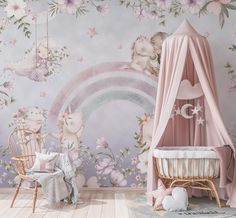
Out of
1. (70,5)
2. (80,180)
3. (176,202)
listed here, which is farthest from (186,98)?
(70,5)

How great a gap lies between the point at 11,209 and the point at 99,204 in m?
0.89

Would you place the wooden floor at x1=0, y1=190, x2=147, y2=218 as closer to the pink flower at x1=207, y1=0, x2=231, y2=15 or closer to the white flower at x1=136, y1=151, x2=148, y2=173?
the white flower at x1=136, y1=151, x2=148, y2=173

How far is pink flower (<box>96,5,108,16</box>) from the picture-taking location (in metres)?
5.48

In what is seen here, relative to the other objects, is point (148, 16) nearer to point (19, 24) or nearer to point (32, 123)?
point (19, 24)

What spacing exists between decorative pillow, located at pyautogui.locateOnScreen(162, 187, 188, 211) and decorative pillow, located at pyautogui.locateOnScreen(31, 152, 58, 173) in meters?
1.22

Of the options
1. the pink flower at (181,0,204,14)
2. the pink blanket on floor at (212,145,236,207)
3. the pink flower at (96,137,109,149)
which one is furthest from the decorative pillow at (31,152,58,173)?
the pink flower at (181,0,204,14)

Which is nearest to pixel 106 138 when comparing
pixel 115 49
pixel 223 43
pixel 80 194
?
pixel 80 194

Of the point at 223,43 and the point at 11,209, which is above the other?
the point at 223,43

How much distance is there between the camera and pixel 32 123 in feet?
18.0

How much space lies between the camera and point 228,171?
473 centimetres

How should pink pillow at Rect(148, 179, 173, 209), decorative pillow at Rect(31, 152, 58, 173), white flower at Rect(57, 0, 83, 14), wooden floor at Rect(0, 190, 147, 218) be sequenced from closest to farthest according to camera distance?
wooden floor at Rect(0, 190, 147, 218) → pink pillow at Rect(148, 179, 173, 209) → decorative pillow at Rect(31, 152, 58, 173) → white flower at Rect(57, 0, 83, 14)

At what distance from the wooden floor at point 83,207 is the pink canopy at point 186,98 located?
1.54ft

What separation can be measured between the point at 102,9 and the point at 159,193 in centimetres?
228

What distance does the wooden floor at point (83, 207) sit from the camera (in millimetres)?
4320
